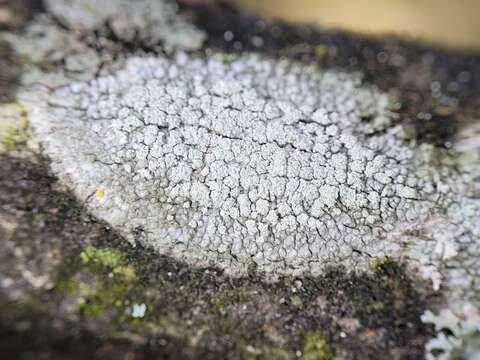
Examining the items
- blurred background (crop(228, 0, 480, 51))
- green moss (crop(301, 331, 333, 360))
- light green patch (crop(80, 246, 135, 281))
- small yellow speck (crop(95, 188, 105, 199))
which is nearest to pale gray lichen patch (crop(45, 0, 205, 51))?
blurred background (crop(228, 0, 480, 51))

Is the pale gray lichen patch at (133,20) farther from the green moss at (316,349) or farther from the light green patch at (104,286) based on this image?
the green moss at (316,349)

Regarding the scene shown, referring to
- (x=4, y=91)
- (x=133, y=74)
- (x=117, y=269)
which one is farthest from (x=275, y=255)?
(x=4, y=91)

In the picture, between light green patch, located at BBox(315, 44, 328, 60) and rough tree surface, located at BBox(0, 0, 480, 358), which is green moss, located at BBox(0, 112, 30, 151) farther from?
light green patch, located at BBox(315, 44, 328, 60)

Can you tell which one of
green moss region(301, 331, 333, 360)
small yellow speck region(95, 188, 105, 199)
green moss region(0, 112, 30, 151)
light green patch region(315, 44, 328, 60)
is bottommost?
green moss region(301, 331, 333, 360)

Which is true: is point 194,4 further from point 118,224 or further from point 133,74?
point 118,224

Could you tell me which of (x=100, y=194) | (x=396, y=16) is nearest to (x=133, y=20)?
(x=100, y=194)

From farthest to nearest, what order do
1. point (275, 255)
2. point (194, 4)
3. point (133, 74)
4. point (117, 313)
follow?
point (194, 4)
point (133, 74)
point (275, 255)
point (117, 313)
